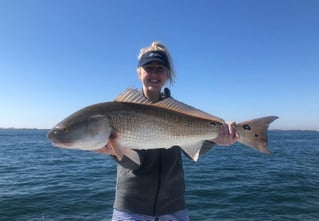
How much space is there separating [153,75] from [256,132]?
5.32ft

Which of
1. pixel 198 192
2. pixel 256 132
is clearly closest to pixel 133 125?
pixel 256 132

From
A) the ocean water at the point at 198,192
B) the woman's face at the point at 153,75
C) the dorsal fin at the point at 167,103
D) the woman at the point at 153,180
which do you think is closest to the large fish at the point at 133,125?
the dorsal fin at the point at 167,103

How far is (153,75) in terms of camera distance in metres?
4.70

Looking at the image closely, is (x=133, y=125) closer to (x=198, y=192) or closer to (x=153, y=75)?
(x=153, y=75)

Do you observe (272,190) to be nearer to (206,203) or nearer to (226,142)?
(206,203)

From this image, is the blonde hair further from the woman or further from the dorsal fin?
the dorsal fin

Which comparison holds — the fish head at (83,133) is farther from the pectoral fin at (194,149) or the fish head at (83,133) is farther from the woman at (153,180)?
the pectoral fin at (194,149)

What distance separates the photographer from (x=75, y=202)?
16.3m

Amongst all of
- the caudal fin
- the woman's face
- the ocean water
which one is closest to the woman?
the woman's face

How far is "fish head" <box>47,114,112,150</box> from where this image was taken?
3762 millimetres

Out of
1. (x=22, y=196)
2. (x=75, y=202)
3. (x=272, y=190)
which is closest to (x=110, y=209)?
(x=75, y=202)

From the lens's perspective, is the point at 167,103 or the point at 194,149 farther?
the point at 194,149

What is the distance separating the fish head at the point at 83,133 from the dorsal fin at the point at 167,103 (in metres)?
0.41

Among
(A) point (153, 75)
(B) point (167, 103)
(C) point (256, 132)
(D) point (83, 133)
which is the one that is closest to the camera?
(D) point (83, 133)
